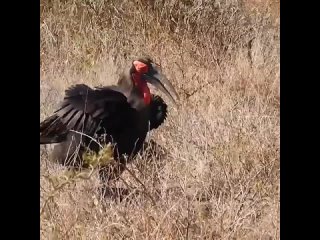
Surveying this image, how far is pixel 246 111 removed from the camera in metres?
2.00

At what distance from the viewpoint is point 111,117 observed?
1.83 m

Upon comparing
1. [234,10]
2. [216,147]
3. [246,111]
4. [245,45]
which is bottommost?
[216,147]

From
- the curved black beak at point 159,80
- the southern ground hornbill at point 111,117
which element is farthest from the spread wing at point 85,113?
the curved black beak at point 159,80

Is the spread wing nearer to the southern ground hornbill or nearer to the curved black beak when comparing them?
the southern ground hornbill

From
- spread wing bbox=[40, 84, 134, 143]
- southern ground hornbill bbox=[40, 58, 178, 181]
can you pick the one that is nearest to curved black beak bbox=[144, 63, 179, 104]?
Result: southern ground hornbill bbox=[40, 58, 178, 181]

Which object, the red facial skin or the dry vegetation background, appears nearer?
the dry vegetation background

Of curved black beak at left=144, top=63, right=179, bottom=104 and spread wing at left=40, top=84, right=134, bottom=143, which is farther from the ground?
curved black beak at left=144, top=63, right=179, bottom=104

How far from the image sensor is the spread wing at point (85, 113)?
1.80 meters

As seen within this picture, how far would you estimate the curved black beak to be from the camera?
1890 mm

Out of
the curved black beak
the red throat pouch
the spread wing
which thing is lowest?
the spread wing
